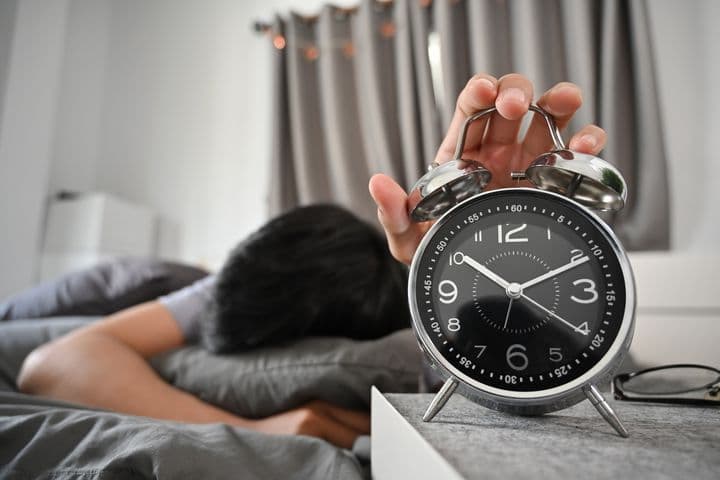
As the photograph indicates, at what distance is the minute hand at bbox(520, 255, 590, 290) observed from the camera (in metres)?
0.42

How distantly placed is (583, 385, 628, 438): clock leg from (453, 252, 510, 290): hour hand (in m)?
0.12

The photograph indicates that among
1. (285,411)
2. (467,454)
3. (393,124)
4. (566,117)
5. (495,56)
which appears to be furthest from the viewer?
(393,124)

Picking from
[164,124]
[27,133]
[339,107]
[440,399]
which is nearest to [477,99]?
[440,399]

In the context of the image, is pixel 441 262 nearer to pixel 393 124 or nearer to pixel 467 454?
pixel 467 454

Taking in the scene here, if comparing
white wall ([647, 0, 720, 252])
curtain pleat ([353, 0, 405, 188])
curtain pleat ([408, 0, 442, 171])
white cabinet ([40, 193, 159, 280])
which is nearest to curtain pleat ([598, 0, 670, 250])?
white wall ([647, 0, 720, 252])

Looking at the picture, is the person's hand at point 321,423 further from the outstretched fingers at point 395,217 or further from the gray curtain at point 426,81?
the gray curtain at point 426,81

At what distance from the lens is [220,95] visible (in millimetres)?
3082

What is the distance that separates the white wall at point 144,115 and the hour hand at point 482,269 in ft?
7.55

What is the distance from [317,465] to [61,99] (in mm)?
3450

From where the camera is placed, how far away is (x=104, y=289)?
1.40m

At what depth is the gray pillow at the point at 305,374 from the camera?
0.75 metres

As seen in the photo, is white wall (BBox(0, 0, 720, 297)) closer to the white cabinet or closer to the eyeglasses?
the white cabinet

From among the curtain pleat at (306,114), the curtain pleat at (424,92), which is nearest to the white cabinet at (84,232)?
the curtain pleat at (306,114)

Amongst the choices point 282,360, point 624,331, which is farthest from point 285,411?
point 624,331
